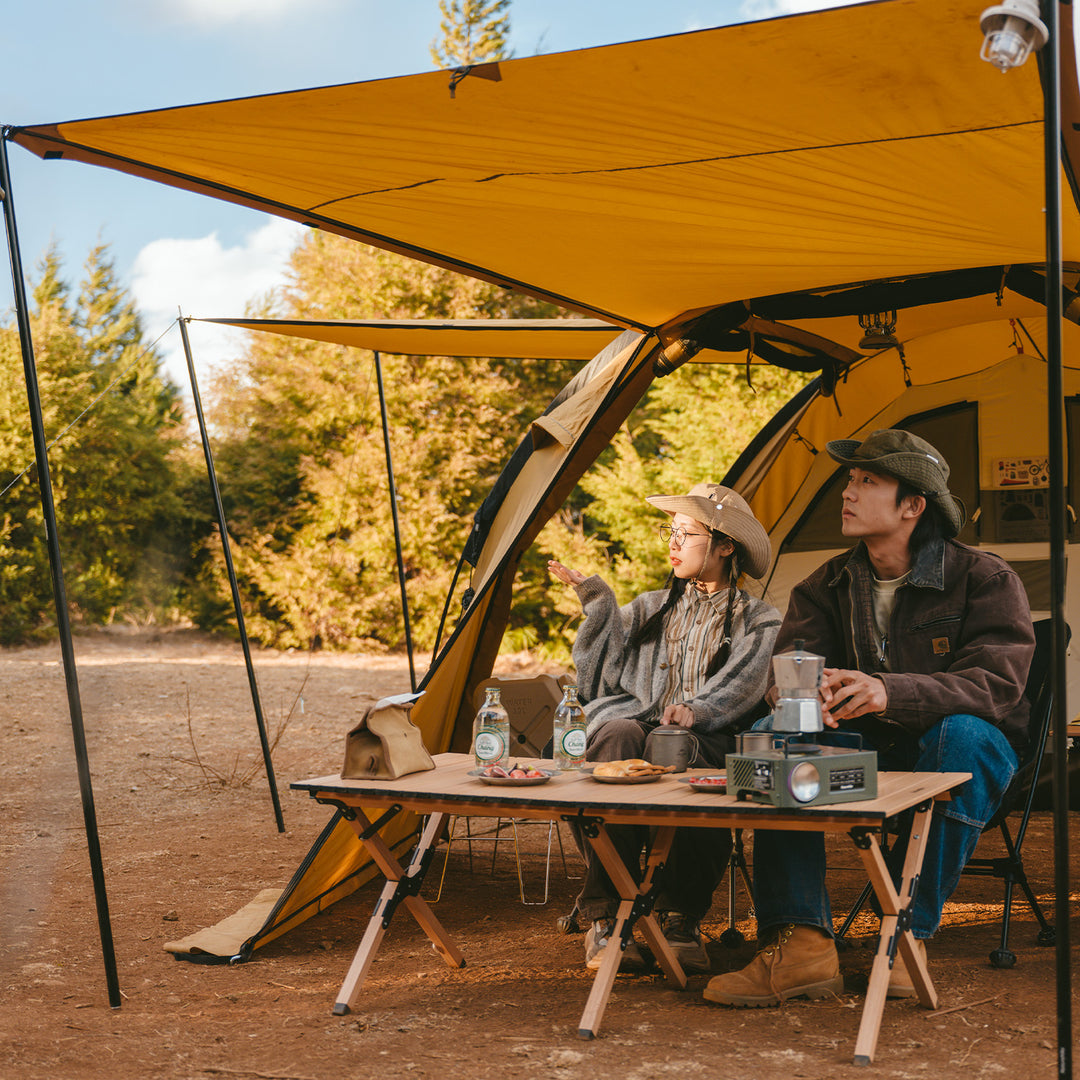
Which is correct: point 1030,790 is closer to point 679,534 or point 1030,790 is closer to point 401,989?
point 679,534

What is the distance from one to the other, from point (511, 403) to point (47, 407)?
4824 millimetres

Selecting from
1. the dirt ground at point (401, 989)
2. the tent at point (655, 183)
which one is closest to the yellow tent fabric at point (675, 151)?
the tent at point (655, 183)

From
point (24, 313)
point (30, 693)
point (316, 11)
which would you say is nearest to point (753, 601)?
point (24, 313)

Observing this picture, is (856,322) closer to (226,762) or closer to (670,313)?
(670,313)

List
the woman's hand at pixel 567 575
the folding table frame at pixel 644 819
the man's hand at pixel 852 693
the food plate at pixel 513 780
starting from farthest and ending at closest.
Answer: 1. the woman's hand at pixel 567 575
2. the man's hand at pixel 852 693
3. the food plate at pixel 513 780
4. the folding table frame at pixel 644 819

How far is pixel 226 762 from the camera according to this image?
6.56 metres

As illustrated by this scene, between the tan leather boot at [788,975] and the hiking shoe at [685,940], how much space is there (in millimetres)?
258

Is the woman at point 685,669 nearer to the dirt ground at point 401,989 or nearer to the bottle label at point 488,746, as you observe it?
the dirt ground at point 401,989

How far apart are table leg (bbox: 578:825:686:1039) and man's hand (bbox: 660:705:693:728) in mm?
425

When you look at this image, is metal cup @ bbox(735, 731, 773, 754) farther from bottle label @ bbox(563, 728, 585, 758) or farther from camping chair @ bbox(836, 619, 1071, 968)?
camping chair @ bbox(836, 619, 1071, 968)

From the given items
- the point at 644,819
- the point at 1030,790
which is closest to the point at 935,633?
the point at 1030,790

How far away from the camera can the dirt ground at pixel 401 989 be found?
216cm

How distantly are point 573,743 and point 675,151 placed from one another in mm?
1265

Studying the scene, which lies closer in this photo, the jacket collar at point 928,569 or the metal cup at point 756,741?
the metal cup at point 756,741
